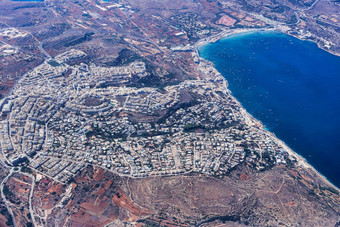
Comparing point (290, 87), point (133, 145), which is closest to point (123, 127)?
point (133, 145)

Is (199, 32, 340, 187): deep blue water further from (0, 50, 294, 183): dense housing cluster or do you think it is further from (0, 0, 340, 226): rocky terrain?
(0, 50, 294, 183): dense housing cluster

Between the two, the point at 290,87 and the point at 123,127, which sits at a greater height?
the point at 290,87

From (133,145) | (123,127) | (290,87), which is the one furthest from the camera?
(290,87)

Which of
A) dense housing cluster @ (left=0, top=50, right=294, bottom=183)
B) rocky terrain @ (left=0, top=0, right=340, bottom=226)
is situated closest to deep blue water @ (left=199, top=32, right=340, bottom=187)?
rocky terrain @ (left=0, top=0, right=340, bottom=226)

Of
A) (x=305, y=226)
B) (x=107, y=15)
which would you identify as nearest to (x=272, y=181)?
(x=305, y=226)

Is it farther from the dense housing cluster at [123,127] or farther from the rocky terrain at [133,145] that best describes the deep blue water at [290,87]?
the dense housing cluster at [123,127]

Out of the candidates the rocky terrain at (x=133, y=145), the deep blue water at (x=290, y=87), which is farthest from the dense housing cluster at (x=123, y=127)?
the deep blue water at (x=290, y=87)

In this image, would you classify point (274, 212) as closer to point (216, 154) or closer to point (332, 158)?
point (216, 154)

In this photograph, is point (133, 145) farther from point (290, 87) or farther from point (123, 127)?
point (290, 87)

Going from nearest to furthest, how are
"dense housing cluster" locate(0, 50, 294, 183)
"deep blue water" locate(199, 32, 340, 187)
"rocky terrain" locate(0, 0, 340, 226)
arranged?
"rocky terrain" locate(0, 0, 340, 226) → "dense housing cluster" locate(0, 50, 294, 183) → "deep blue water" locate(199, 32, 340, 187)
